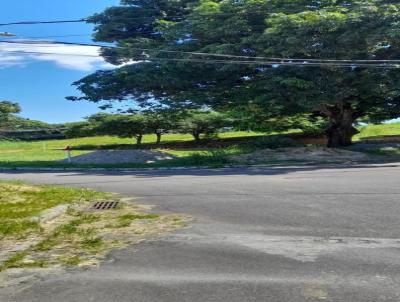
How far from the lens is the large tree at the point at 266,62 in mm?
19859

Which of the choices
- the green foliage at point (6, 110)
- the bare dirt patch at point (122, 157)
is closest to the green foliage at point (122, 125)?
the bare dirt patch at point (122, 157)

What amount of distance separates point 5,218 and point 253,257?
4.42 m

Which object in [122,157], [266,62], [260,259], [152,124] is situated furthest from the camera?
[152,124]

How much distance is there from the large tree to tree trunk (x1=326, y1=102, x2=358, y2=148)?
6cm

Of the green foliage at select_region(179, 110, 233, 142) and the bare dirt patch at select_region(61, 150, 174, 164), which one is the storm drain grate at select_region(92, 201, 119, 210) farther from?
the green foliage at select_region(179, 110, 233, 142)

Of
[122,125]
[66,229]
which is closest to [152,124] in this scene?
[122,125]

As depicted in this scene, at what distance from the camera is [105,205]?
8.81m

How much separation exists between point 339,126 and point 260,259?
22.2 m

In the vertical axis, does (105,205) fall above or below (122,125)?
below

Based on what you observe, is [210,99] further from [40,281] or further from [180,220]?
[40,281]

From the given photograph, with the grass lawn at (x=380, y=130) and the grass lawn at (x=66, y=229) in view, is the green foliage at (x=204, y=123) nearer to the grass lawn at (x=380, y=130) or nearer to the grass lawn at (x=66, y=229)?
the grass lawn at (x=380, y=130)

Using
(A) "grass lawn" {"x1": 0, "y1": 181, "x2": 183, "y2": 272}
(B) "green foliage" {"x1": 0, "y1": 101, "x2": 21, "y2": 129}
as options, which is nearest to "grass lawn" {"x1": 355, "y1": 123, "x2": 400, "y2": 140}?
(A) "grass lawn" {"x1": 0, "y1": 181, "x2": 183, "y2": 272}

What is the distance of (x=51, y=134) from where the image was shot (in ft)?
190

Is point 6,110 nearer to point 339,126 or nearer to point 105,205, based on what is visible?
point 339,126
